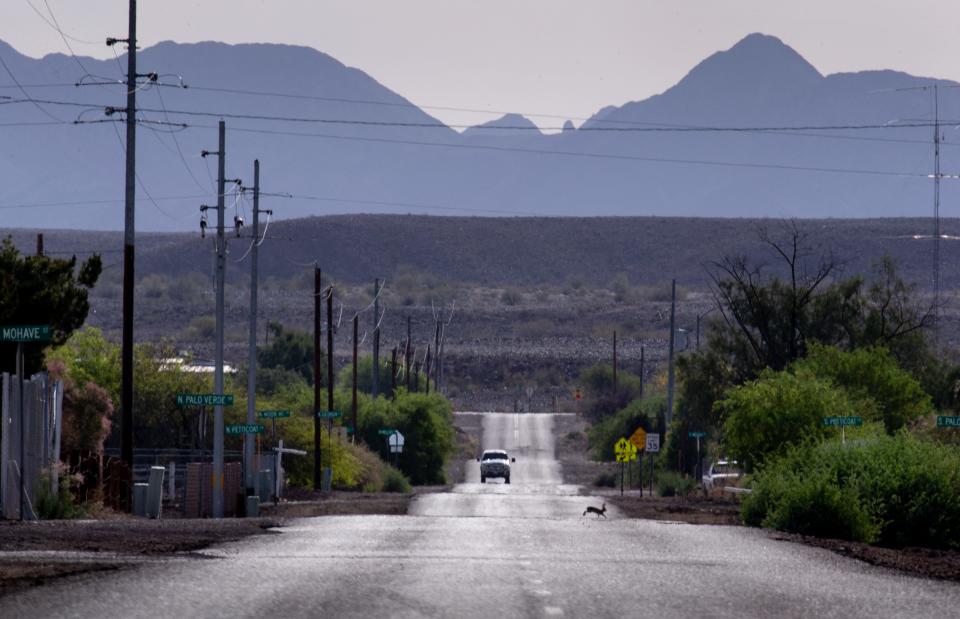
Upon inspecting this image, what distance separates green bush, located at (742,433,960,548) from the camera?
30.3 metres

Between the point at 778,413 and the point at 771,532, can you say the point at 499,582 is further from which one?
the point at 778,413

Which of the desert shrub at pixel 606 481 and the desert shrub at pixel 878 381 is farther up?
the desert shrub at pixel 878 381

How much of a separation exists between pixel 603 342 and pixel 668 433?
8303 cm

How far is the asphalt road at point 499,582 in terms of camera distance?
14891 millimetres

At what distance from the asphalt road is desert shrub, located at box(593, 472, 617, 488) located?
188 ft

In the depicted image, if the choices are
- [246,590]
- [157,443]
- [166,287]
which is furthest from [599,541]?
[166,287]

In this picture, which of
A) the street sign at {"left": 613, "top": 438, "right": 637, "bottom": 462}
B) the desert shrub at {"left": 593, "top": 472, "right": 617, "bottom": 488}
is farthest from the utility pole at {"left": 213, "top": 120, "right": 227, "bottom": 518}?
the desert shrub at {"left": 593, "top": 472, "right": 617, "bottom": 488}

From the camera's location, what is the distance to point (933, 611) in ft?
50.9

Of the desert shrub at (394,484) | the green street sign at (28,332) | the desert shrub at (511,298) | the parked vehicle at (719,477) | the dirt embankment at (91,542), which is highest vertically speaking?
the desert shrub at (511,298)

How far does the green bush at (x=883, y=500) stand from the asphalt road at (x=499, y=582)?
155 inches

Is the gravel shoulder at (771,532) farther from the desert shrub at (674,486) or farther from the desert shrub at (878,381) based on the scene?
the desert shrub at (674,486)

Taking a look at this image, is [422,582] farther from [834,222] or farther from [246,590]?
[834,222]

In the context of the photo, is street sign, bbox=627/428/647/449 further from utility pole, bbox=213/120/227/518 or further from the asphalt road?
the asphalt road

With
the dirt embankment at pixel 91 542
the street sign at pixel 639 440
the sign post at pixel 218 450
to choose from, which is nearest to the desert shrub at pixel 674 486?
the street sign at pixel 639 440
